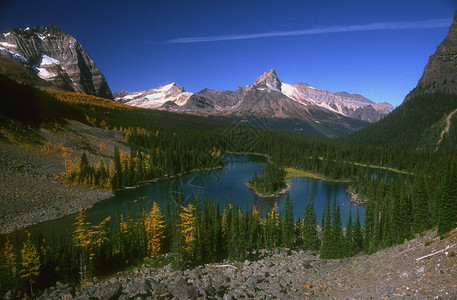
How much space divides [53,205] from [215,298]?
147 feet

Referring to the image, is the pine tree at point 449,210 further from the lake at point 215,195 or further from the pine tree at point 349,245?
the lake at point 215,195

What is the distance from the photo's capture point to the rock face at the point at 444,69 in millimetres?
180250

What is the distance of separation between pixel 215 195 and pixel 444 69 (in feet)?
674

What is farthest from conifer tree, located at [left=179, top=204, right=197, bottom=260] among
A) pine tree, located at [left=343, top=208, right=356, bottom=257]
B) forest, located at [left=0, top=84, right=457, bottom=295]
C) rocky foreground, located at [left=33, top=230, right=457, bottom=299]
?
pine tree, located at [left=343, top=208, right=356, bottom=257]

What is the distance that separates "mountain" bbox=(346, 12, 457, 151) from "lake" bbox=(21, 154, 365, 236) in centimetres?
8511

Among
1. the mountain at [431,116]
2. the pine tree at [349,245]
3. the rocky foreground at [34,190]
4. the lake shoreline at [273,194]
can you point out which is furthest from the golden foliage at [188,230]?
the mountain at [431,116]

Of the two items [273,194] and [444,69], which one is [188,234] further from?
[444,69]

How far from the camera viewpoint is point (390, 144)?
159250mm

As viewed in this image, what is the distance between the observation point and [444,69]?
622 feet

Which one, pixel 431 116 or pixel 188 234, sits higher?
pixel 431 116

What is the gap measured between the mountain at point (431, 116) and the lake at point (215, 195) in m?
85.1

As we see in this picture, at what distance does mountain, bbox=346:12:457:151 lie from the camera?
140 metres

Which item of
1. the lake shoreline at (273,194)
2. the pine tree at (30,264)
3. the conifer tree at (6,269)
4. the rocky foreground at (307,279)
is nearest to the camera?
the rocky foreground at (307,279)

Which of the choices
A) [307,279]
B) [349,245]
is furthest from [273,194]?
[307,279]
